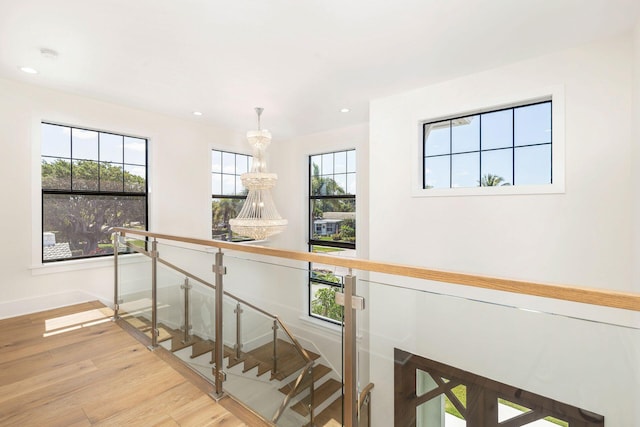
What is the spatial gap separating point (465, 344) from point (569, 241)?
1.84m

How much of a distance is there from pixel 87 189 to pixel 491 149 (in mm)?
4537

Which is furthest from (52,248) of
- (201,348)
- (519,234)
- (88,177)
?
(519,234)

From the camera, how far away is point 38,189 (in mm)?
3293

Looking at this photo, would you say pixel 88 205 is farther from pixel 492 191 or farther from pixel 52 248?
pixel 492 191

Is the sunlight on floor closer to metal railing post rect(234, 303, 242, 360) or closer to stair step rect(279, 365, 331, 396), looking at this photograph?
metal railing post rect(234, 303, 242, 360)

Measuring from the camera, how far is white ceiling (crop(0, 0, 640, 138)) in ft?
6.66

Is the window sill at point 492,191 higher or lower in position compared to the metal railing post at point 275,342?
higher

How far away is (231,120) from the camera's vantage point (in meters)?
4.57

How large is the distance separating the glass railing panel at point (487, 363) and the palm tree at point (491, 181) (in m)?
2.07

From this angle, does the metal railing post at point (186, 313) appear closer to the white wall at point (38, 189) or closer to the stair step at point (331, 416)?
the stair step at point (331, 416)

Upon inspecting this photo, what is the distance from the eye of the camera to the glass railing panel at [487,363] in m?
1.01

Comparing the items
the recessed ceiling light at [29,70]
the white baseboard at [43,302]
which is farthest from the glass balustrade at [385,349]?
the recessed ceiling light at [29,70]

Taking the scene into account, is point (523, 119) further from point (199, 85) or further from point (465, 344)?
point (199, 85)

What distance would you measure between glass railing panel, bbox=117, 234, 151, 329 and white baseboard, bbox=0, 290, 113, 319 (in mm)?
768
